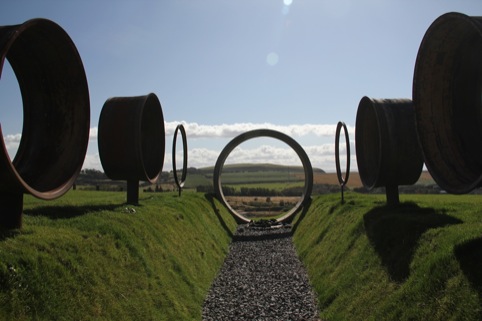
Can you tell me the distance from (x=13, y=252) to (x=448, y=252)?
28.5 feet

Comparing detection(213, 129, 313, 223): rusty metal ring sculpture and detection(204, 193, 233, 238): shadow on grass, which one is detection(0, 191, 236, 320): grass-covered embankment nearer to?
detection(204, 193, 233, 238): shadow on grass

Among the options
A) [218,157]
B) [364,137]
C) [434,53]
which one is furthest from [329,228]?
[218,157]

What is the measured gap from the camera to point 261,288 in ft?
51.2

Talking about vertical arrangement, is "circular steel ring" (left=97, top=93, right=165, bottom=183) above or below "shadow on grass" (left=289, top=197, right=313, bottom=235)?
above

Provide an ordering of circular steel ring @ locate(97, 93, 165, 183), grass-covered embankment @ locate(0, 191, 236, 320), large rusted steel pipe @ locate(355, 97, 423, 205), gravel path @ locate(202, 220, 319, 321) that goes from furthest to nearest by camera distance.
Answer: circular steel ring @ locate(97, 93, 165, 183) < large rusted steel pipe @ locate(355, 97, 423, 205) < gravel path @ locate(202, 220, 319, 321) < grass-covered embankment @ locate(0, 191, 236, 320)

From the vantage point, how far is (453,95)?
42.8 ft

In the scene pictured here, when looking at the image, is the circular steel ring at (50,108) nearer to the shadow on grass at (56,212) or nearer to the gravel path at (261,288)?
the shadow on grass at (56,212)

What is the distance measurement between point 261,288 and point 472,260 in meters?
8.67

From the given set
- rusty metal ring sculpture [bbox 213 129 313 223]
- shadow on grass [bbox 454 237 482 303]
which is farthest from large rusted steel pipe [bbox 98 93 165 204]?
rusty metal ring sculpture [bbox 213 129 313 223]

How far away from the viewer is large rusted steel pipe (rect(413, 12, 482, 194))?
12195 mm

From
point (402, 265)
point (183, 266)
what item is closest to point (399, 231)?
point (402, 265)

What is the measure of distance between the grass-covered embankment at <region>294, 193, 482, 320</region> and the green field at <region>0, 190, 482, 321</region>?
0.09 feet

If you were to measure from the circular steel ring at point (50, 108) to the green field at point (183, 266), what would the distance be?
1392mm

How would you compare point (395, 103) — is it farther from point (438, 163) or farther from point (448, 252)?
point (448, 252)
